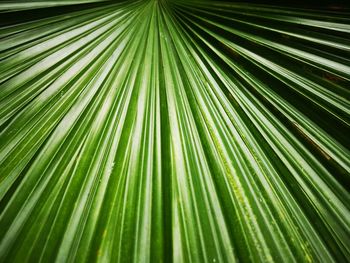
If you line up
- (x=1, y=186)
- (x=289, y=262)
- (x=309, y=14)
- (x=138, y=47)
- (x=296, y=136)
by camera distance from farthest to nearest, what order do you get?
(x=138, y=47) → (x=309, y=14) → (x=296, y=136) → (x=1, y=186) → (x=289, y=262)

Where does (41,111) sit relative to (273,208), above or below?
above

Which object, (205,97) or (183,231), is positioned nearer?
(183,231)

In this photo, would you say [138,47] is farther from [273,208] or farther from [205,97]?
[273,208]

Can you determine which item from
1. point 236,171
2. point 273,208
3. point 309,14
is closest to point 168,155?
point 236,171

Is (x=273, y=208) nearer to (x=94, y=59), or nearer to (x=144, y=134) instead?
(x=144, y=134)

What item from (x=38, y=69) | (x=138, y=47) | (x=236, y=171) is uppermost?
(x=138, y=47)

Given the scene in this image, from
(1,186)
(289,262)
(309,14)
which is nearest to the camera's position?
(289,262)
